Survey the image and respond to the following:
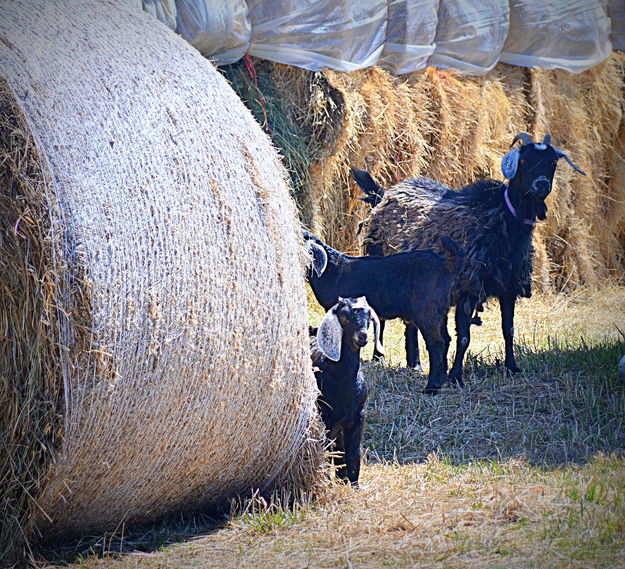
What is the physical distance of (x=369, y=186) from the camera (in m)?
8.55

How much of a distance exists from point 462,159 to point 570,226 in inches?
85.1

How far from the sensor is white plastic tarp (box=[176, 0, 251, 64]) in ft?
24.6

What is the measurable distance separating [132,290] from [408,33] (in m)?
6.38

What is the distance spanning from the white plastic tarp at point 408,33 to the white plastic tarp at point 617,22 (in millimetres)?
3332

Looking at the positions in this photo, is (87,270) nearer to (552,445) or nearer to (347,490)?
(347,490)

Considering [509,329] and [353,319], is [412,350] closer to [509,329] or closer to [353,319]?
[509,329]

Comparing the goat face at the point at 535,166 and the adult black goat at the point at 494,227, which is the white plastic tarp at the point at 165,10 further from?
the goat face at the point at 535,166

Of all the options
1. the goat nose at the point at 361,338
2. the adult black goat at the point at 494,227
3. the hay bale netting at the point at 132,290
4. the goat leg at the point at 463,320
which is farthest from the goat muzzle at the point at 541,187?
the hay bale netting at the point at 132,290

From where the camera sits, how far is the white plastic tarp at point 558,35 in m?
10.4

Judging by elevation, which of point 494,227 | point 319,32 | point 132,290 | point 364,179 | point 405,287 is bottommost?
point 132,290

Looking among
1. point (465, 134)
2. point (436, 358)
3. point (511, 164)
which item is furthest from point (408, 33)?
point (436, 358)

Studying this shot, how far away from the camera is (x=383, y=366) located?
7473 mm

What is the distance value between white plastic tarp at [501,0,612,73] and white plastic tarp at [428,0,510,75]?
Result: 16.6 inches

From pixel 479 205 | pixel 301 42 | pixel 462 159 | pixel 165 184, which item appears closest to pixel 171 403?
pixel 165 184
